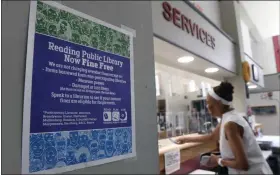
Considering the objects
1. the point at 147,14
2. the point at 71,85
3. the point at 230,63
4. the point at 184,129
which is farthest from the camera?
the point at 230,63

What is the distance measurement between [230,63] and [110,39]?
2.04 m

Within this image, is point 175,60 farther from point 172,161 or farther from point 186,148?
point 172,161

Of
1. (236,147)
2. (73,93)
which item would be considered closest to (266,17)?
(236,147)

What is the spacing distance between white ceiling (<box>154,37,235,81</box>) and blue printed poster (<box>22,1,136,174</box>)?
3.04ft

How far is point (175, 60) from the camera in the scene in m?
1.88

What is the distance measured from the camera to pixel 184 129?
62.8 inches

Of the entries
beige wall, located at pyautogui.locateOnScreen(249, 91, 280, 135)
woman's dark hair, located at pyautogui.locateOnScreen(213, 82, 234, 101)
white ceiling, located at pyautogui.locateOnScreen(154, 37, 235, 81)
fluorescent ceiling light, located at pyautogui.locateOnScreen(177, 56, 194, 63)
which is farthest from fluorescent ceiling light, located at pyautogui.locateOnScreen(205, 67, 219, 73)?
beige wall, located at pyautogui.locateOnScreen(249, 91, 280, 135)

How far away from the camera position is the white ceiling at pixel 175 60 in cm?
154

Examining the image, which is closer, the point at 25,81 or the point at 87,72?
the point at 25,81

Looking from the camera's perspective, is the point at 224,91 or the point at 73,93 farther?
the point at 224,91

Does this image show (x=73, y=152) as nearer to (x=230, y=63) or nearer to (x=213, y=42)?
(x=213, y=42)

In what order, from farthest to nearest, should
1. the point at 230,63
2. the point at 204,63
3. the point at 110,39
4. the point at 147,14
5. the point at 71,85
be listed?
the point at 230,63
the point at 204,63
the point at 147,14
the point at 110,39
the point at 71,85

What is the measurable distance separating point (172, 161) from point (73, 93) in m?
1.11

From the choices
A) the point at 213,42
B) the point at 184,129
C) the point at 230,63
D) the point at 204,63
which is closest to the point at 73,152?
the point at 184,129
